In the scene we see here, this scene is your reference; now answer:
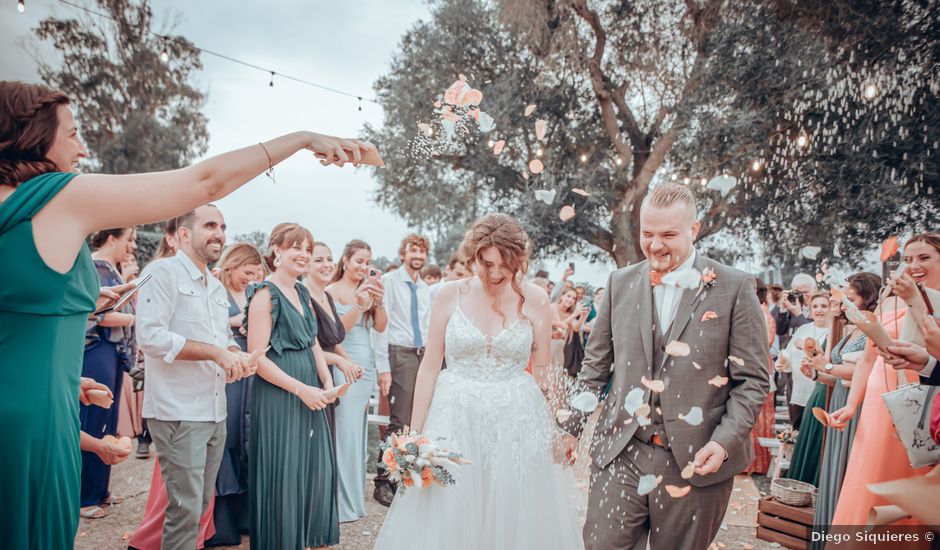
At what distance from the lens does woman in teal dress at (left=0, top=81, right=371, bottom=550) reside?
1.40 m

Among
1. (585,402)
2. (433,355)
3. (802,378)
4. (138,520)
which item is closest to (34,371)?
(433,355)

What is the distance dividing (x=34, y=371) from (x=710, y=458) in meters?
2.27

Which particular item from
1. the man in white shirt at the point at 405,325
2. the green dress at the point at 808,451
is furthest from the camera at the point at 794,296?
the man in white shirt at the point at 405,325

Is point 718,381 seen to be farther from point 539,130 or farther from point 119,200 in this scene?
point 539,130

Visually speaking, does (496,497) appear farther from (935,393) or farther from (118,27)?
(118,27)

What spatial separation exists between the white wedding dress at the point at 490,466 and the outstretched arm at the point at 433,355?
2.2 inches

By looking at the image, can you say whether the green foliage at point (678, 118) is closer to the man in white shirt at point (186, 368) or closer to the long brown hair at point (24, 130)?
the man in white shirt at point (186, 368)

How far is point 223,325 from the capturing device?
10.9 ft

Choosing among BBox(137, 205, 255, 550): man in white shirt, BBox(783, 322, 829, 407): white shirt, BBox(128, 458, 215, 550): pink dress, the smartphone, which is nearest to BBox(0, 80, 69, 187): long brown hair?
the smartphone

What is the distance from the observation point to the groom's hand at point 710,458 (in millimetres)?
2205

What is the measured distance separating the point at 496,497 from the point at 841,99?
31.8 ft

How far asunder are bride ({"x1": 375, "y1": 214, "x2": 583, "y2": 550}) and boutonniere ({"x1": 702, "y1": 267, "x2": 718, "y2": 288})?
0.91 m

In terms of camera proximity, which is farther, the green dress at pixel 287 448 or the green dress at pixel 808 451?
the green dress at pixel 808 451

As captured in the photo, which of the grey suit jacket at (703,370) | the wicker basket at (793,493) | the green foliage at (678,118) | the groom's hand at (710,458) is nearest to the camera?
the groom's hand at (710,458)
